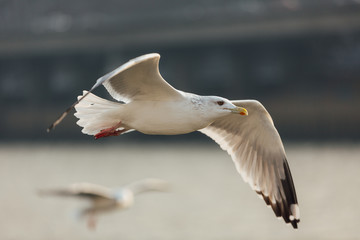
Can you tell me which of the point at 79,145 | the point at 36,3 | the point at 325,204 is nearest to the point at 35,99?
the point at 79,145

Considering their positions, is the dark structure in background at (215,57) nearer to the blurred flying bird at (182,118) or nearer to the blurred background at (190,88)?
the blurred background at (190,88)

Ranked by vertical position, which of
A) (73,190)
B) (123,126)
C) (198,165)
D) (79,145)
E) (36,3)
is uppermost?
(36,3)

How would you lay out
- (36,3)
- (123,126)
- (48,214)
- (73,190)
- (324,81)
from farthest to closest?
(36,3) < (324,81) < (48,214) < (73,190) < (123,126)

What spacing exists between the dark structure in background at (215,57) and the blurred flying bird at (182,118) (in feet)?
77.9

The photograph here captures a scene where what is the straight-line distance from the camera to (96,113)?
6.39 m

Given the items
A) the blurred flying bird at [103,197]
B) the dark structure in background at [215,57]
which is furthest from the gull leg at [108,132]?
the dark structure in background at [215,57]

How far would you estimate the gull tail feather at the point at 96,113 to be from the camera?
20.6 feet

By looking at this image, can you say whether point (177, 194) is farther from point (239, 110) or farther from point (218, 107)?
point (218, 107)

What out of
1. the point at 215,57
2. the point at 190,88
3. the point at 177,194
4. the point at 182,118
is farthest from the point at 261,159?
the point at 215,57

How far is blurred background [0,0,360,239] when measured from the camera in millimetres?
25206

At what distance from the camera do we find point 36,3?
45.1m

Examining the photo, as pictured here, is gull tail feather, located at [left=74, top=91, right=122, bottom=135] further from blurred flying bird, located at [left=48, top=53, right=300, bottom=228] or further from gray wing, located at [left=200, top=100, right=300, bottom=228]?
gray wing, located at [left=200, top=100, right=300, bottom=228]

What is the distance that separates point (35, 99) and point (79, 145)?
3.27 meters

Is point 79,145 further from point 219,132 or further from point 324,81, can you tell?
point 219,132
